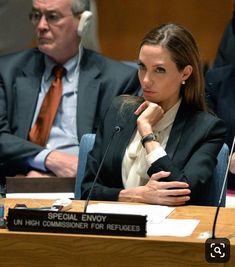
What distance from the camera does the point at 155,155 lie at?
2658 mm

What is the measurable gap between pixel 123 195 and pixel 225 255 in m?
0.78

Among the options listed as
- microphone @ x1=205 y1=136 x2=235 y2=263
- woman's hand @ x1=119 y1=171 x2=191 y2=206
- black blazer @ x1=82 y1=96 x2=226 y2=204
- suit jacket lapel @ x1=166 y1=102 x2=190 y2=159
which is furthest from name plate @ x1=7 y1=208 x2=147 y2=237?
suit jacket lapel @ x1=166 y1=102 x2=190 y2=159

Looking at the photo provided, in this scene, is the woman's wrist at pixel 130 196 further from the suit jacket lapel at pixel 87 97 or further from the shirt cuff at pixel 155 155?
the suit jacket lapel at pixel 87 97

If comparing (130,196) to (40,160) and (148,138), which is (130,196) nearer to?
(148,138)

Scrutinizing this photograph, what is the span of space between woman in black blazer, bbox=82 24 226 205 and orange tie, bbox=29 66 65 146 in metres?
0.74

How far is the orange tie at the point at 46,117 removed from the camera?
361 cm

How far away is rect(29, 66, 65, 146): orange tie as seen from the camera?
3.61 meters

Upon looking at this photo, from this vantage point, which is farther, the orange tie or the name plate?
the orange tie

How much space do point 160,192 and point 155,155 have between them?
0.16m

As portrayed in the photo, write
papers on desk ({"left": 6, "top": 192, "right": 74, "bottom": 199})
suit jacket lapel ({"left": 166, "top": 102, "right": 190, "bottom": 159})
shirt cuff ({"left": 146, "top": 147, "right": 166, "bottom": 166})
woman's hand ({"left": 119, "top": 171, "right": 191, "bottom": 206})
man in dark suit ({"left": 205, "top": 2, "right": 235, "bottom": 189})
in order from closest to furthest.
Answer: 1. woman's hand ({"left": 119, "top": 171, "right": 191, "bottom": 206})
2. shirt cuff ({"left": 146, "top": 147, "right": 166, "bottom": 166})
3. suit jacket lapel ({"left": 166, "top": 102, "right": 190, "bottom": 159})
4. papers on desk ({"left": 6, "top": 192, "right": 74, "bottom": 199})
5. man in dark suit ({"left": 205, "top": 2, "right": 235, "bottom": 189})

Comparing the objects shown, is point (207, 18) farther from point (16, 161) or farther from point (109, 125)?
point (109, 125)

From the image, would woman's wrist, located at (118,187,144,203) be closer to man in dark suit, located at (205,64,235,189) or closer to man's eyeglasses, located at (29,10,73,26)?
man in dark suit, located at (205,64,235,189)

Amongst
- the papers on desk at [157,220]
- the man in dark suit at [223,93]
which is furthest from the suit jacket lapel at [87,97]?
the papers on desk at [157,220]

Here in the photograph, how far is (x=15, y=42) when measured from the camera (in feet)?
13.8
